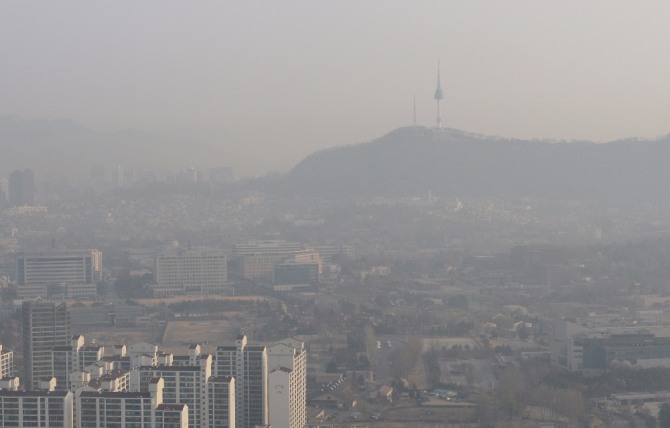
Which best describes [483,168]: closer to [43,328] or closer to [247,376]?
[43,328]

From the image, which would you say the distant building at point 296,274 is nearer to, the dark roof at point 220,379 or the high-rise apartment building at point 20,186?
the dark roof at point 220,379

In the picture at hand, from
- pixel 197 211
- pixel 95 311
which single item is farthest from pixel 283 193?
pixel 95 311

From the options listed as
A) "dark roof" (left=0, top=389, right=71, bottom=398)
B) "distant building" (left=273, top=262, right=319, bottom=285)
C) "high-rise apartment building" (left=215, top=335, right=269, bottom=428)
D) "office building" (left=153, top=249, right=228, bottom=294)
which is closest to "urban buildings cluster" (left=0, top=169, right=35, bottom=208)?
"office building" (left=153, top=249, right=228, bottom=294)

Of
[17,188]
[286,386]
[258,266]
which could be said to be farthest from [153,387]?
[17,188]

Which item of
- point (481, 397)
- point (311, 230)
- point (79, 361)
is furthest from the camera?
point (311, 230)

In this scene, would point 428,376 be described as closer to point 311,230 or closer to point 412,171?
point 311,230
